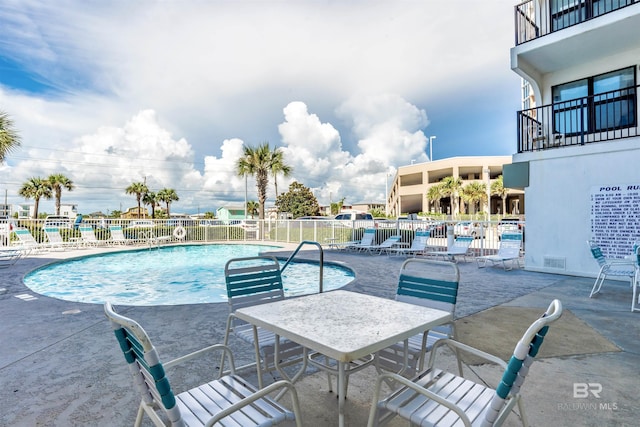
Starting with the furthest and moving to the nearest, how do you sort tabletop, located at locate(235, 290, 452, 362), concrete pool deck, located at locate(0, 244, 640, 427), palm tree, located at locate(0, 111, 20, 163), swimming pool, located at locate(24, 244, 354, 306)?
1. palm tree, located at locate(0, 111, 20, 163)
2. swimming pool, located at locate(24, 244, 354, 306)
3. concrete pool deck, located at locate(0, 244, 640, 427)
4. tabletop, located at locate(235, 290, 452, 362)

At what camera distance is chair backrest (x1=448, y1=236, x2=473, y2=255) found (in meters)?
9.71

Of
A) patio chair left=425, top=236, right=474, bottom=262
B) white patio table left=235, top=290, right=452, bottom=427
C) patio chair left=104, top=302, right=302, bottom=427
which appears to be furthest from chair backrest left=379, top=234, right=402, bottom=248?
patio chair left=104, top=302, right=302, bottom=427

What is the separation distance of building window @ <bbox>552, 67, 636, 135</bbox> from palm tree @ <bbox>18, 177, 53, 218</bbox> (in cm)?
4208

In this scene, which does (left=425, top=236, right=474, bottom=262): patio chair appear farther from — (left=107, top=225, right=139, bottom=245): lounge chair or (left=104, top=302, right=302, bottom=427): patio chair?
(left=107, top=225, right=139, bottom=245): lounge chair

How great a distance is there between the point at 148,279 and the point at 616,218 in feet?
38.5

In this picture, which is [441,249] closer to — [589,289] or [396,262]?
[396,262]

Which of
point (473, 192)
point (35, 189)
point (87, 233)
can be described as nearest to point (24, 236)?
point (87, 233)

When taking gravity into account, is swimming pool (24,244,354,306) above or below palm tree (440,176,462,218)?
below

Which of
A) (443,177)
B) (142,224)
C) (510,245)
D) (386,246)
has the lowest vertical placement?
(386,246)

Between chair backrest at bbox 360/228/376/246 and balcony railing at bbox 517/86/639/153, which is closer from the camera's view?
balcony railing at bbox 517/86/639/153

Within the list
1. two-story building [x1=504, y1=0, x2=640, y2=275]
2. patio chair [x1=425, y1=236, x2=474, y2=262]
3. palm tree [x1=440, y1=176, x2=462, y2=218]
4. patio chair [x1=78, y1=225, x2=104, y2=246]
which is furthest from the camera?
palm tree [x1=440, y1=176, x2=462, y2=218]

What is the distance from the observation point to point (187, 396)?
171 centimetres

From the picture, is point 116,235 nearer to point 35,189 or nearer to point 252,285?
point 252,285

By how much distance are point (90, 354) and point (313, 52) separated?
1222cm
